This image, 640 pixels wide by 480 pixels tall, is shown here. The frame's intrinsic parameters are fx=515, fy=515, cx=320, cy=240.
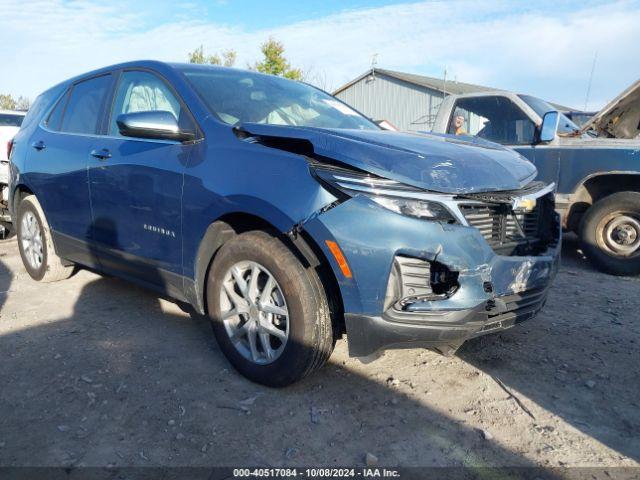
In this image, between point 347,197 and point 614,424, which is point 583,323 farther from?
point 347,197

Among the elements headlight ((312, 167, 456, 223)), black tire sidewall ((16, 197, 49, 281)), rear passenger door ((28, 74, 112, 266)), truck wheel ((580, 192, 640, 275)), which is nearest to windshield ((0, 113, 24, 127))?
black tire sidewall ((16, 197, 49, 281))

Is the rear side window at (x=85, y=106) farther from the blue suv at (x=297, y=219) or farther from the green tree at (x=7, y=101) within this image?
the green tree at (x=7, y=101)

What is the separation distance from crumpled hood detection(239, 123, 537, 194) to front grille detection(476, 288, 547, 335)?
57 centimetres

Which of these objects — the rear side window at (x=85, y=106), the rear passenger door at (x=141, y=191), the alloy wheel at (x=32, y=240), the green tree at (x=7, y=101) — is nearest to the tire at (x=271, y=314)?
the rear passenger door at (x=141, y=191)

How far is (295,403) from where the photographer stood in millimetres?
2721

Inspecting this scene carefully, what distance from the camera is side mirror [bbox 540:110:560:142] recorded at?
519 centimetres

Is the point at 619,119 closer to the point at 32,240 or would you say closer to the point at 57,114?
the point at 57,114

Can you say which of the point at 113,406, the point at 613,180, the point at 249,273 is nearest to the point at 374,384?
the point at 249,273

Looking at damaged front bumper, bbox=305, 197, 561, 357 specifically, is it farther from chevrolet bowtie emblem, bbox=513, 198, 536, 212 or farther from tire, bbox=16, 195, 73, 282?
tire, bbox=16, 195, 73, 282

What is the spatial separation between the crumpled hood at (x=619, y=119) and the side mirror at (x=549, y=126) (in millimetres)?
608

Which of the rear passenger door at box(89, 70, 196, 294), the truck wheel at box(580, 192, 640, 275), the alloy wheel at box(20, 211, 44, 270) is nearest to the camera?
the rear passenger door at box(89, 70, 196, 294)

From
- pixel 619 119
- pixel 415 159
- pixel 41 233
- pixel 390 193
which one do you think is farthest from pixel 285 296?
pixel 619 119

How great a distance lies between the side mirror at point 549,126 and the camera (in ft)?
17.0

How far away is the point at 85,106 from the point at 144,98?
865 mm
